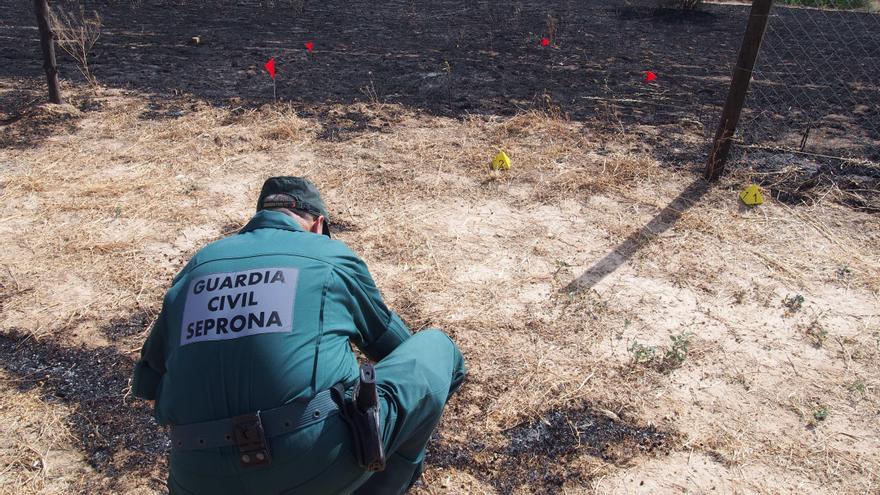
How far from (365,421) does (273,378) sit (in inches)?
12.0

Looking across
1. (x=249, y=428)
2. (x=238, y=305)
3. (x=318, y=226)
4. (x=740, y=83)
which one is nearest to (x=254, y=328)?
(x=238, y=305)

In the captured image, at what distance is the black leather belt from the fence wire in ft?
16.7

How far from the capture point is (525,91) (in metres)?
7.26

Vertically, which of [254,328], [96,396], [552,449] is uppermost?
[254,328]

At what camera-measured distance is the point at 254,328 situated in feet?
6.36

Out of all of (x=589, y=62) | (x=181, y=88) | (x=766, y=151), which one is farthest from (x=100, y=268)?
(x=589, y=62)

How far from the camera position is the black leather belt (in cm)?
186

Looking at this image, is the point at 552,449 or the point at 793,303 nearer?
the point at 552,449

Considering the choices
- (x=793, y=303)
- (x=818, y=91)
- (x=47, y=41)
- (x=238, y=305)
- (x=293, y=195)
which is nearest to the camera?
(x=238, y=305)

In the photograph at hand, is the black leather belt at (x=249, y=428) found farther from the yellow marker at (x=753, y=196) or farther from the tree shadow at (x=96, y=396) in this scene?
the yellow marker at (x=753, y=196)

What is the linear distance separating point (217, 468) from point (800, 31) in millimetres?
11240

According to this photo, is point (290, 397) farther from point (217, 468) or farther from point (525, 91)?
point (525, 91)

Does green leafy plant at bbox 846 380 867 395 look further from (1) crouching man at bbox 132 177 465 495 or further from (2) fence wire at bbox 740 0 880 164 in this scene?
(2) fence wire at bbox 740 0 880 164

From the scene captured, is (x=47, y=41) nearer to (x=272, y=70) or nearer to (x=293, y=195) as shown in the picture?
(x=272, y=70)
